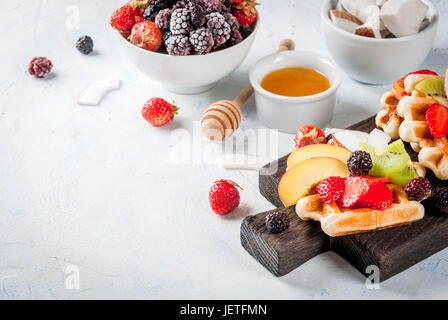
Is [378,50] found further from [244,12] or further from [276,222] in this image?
[276,222]

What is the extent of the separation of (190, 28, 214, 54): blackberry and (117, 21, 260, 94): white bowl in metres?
0.06

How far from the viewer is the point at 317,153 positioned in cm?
179

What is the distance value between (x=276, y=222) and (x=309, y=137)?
0.42 metres

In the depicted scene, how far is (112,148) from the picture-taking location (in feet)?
7.04

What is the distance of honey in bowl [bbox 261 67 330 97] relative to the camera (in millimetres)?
2164

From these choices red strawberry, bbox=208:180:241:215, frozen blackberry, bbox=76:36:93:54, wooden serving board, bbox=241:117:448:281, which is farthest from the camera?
frozen blackberry, bbox=76:36:93:54

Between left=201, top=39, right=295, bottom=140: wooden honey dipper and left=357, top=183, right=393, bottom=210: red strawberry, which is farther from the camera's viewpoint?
left=201, top=39, right=295, bottom=140: wooden honey dipper

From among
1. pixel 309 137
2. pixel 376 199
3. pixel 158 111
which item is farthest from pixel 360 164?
pixel 158 111

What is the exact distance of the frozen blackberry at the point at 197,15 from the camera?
202 centimetres

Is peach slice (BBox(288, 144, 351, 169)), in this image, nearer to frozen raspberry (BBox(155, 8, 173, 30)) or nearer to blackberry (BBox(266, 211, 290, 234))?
blackberry (BBox(266, 211, 290, 234))

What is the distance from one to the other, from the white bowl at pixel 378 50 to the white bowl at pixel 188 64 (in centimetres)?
31

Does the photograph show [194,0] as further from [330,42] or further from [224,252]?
[224,252]

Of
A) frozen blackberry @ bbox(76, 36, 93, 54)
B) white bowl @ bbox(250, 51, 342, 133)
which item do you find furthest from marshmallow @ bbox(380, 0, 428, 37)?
frozen blackberry @ bbox(76, 36, 93, 54)

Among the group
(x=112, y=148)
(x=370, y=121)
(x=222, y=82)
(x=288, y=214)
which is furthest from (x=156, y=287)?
(x=222, y=82)
